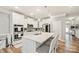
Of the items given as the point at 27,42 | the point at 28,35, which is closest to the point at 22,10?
the point at 28,35

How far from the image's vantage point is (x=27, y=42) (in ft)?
4.20

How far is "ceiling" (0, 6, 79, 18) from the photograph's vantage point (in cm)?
115

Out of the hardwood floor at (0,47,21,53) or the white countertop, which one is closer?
the hardwood floor at (0,47,21,53)

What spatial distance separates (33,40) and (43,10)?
53cm

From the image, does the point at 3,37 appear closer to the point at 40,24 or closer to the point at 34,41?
the point at 34,41

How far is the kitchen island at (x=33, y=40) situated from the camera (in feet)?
3.95

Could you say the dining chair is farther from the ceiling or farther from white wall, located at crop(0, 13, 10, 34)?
white wall, located at crop(0, 13, 10, 34)

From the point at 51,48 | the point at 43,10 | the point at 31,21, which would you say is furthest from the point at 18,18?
the point at 51,48

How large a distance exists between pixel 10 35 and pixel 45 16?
648 millimetres

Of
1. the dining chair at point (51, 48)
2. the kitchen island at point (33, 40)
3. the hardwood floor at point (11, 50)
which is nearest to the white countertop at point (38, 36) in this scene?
the kitchen island at point (33, 40)

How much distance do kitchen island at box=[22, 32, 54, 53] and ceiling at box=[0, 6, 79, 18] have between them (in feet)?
1.10

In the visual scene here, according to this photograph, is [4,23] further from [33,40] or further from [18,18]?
[33,40]

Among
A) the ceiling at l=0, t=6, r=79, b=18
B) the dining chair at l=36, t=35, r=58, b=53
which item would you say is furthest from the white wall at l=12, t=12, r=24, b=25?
the dining chair at l=36, t=35, r=58, b=53

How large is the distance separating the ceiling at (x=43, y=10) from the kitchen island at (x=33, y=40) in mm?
335
